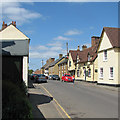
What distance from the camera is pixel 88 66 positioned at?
120 ft

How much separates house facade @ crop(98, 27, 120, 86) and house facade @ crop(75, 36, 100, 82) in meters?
4.19

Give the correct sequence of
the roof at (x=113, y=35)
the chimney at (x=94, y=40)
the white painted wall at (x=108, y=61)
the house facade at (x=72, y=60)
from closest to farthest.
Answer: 1. the white painted wall at (x=108, y=61)
2. the roof at (x=113, y=35)
3. the chimney at (x=94, y=40)
4. the house facade at (x=72, y=60)

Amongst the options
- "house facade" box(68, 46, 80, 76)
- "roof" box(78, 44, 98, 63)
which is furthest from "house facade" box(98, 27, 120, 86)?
"house facade" box(68, 46, 80, 76)

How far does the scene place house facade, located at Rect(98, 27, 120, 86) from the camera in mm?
25469

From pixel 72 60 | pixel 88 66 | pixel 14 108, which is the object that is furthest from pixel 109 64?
pixel 14 108

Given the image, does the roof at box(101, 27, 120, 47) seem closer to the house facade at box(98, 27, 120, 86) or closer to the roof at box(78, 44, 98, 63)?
the house facade at box(98, 27, 120, 86)

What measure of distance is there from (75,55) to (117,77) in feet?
76.9

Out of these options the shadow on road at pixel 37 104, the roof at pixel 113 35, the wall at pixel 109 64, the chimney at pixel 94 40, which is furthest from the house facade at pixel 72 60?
the shadow on road at pixel 37 104

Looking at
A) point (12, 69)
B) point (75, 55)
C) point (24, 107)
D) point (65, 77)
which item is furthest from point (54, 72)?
point (24, 107)

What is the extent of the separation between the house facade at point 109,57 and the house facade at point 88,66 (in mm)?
4186

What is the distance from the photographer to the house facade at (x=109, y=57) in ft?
83.6

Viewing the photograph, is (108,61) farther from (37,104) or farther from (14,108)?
(14,108)

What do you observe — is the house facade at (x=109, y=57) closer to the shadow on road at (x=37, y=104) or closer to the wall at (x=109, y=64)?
the wall at (x=109, y=64)

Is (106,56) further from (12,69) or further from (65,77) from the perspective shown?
(12,69)
